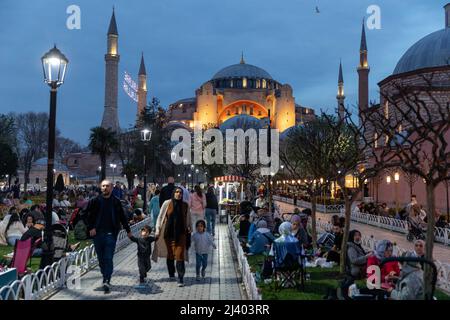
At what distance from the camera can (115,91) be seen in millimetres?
69562

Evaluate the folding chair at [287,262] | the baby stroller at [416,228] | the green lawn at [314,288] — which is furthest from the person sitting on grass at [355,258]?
the baby stroller at [416,228]

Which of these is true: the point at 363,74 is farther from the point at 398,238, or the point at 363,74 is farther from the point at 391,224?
the point at 398,238

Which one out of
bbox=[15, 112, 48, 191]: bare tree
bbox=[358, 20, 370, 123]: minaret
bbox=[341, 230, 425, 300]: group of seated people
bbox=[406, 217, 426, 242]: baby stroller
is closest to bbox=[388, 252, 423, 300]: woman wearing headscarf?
bbox=[341, 230, 425, 300]: group of seated people

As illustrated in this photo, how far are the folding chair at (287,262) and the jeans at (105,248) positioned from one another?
261 centimetres

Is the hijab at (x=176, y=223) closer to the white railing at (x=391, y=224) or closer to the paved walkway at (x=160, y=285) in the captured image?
the paved walkway at (x=160, y=285)

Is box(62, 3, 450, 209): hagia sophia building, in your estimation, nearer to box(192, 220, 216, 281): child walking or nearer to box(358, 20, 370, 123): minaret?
box(358, 20, 370, 123): minaret

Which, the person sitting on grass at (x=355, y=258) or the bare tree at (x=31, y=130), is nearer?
the person sitting on grass at (x=355, y=258)

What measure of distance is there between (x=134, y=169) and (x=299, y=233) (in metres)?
36.5

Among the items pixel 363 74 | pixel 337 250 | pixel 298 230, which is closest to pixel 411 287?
pixel 298 230

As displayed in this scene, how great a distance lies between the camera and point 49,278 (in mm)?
7137

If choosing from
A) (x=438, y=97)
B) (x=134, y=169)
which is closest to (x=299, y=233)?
(x=438, y=97)

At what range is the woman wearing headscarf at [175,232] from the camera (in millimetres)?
7852

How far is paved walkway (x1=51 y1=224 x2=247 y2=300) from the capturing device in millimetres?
6999

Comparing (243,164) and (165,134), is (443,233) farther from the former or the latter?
(165,134)
